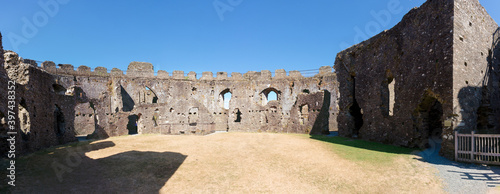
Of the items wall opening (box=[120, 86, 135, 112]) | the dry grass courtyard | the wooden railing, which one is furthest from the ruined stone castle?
the dry grass courtyard

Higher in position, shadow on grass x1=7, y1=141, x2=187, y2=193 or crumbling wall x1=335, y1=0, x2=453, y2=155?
crumbling wall x1=335, y1=0, x2=453, y2=155

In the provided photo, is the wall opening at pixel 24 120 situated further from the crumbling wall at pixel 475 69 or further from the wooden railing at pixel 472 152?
the crumbling wall at pixel 475 69

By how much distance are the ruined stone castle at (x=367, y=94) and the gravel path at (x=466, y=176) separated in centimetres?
115

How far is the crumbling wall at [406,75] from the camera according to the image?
9086 mm

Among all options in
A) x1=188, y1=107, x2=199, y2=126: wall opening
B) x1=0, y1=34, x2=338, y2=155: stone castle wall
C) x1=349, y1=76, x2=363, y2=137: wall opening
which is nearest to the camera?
x1=349, y1=76, x2=363, y2=137: wall opening

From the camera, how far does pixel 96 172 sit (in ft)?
24.0

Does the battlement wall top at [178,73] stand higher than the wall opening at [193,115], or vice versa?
the battlement wall top at [178,73]

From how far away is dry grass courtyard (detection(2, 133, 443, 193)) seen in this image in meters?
5.86

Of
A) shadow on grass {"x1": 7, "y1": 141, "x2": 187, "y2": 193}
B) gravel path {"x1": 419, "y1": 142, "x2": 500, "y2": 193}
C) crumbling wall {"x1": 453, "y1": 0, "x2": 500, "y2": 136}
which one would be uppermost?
crumbling wall {"x1": 453, "y1": 0, "x2": 500, "y2": 136}

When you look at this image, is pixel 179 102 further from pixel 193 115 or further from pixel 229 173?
pixel 229 173

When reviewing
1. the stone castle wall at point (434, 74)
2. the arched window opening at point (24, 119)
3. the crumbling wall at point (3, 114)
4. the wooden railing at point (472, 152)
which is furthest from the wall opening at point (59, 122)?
the wooden railing at point (472, 152)

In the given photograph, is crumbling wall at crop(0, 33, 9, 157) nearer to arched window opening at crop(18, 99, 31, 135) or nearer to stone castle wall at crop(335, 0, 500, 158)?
arched window opening at crop(18, 99, 31, 135)

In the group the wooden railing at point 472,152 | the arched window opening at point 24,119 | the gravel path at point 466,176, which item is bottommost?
the gravel path at point 466,176

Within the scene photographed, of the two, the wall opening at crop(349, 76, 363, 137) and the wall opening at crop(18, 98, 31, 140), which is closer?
the wall opening at crop(18, 98, 31, 140)
